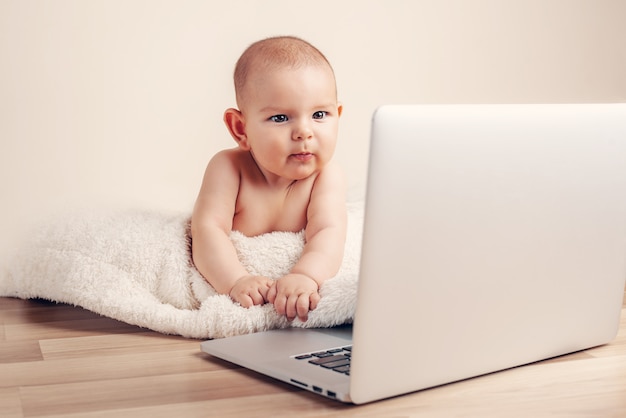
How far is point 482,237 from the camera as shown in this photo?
0.94 metres

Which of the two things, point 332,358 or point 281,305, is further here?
point 281,305

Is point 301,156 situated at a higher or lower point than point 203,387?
higher

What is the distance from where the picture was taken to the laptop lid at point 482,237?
860 mm

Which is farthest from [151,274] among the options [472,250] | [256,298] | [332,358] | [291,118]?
[472,250]

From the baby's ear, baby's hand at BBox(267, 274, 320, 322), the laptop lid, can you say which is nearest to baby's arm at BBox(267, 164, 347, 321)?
baby's hand at BBox(267, 274, 320, 322)

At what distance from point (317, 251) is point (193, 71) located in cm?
78

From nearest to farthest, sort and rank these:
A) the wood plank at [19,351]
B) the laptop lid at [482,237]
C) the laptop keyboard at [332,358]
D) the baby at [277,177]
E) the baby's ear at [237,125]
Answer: the laptop lid at [482,237] < the laptop keyboard at [332,358] < the wood plank at [19,351] < the baby at [277,177] < the baby's ear at [237,125]

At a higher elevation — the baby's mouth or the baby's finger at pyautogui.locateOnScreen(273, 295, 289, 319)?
the baby's mouth

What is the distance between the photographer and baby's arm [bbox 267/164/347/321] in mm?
1235

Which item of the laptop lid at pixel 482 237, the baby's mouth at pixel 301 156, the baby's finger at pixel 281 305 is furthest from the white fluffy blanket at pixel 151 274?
the laptop lid at pixel 482 237

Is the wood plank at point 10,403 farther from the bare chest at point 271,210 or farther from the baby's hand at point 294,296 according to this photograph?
the bare chest at point 271,210

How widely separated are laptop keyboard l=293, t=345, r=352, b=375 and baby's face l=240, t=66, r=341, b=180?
0.43 m

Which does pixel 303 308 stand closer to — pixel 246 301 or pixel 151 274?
pixel 246 301

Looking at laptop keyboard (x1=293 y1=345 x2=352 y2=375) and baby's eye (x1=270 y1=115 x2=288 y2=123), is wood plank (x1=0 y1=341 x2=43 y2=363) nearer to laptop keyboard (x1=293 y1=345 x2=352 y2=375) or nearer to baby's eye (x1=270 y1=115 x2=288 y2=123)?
laptop keyboard (x1=293 y1=345 x2=352 y2=375)
